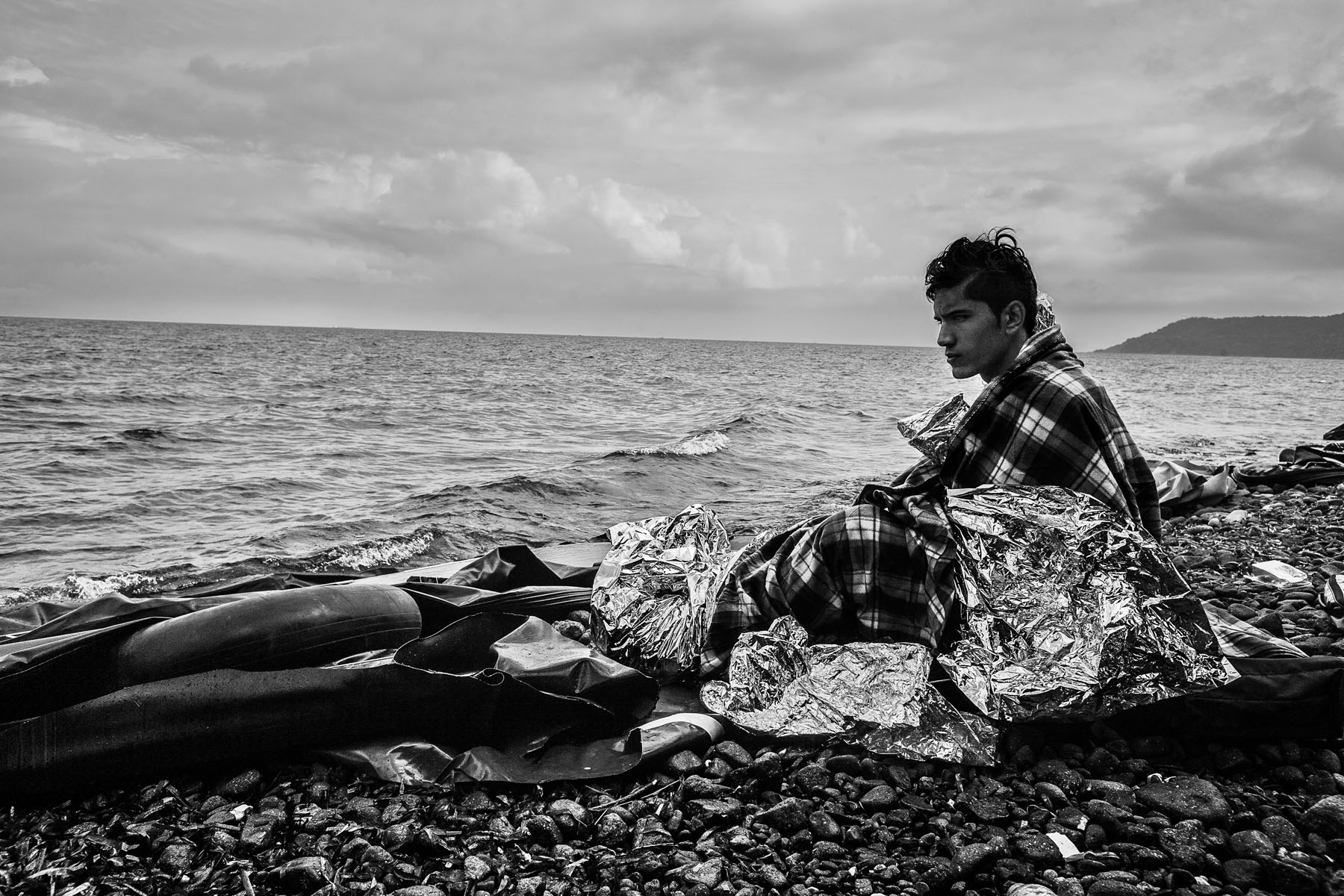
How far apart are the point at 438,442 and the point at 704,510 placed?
599 inches

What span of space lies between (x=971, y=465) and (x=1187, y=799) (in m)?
1.44

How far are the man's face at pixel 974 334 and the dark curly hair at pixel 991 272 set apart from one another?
31mm

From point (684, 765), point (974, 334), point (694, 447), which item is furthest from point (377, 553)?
point (694, 447)

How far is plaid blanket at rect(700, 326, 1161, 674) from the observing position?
11.3 feet

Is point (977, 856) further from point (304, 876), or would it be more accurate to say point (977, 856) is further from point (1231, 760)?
point (304, 876)

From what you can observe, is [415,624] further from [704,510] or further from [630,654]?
[704,510]

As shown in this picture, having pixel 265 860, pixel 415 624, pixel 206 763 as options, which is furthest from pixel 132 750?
pixel 415 624

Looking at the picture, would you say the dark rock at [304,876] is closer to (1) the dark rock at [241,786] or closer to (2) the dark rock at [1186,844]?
(1) the dark rock at [241,786]

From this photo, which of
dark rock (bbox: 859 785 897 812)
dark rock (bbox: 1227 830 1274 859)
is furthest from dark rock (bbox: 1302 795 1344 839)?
dark rock (bbox: 859 785 897 812)

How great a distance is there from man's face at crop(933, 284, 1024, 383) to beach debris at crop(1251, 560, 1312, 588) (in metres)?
3.33

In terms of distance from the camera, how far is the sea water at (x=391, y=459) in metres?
9.41

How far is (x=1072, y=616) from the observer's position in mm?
3256

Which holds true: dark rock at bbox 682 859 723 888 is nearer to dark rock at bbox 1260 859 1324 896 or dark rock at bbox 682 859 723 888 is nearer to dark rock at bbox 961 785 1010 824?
dark rock at bbox 961 785 1010 824

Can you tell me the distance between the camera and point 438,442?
18.8 m
